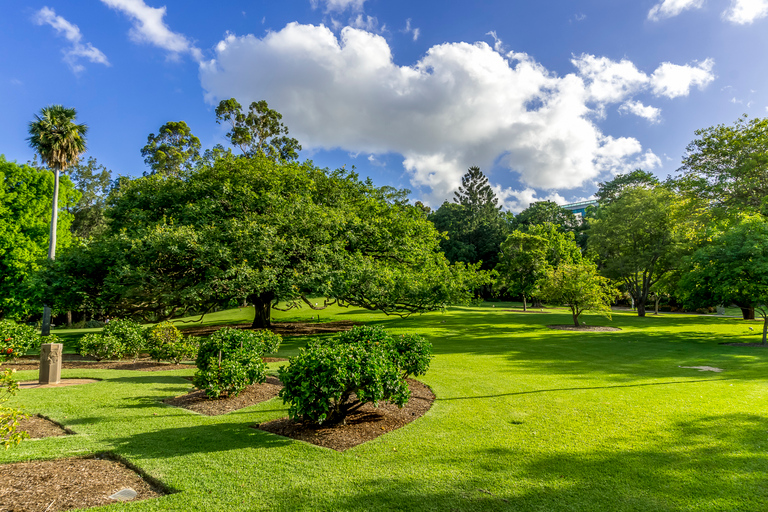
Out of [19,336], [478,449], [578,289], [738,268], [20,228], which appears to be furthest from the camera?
[20,228]

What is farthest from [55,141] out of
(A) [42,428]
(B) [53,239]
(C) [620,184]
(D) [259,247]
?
(C) [620,184]

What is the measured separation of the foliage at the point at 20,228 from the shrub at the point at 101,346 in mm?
15189

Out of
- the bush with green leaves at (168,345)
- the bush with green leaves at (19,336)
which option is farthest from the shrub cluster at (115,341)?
the bush with green leaves at (19,336)

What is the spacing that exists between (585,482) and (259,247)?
14.1m

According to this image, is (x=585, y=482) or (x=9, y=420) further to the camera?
(x=585, y=482)

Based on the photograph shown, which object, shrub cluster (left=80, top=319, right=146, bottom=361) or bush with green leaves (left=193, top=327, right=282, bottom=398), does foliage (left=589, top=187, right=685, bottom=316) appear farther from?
shrub cluster (left=80, top=319, right=146, bottom=361)

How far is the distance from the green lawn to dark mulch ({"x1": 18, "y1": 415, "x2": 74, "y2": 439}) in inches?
9.7

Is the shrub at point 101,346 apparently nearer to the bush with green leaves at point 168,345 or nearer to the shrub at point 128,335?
the shrub at point 128,335

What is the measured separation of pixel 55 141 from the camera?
25016 mm

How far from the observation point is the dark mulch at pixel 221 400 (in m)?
7.62

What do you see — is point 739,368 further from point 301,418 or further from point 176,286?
point 176,286

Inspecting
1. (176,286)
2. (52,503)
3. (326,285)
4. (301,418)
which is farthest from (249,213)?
(52,503)

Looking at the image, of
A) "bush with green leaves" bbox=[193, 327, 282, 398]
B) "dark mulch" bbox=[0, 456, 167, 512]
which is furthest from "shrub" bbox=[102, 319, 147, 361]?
"dark mulch" bbox=[0, 456, 167, 512]

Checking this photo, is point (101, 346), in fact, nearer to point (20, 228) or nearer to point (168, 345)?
point (168, 345)
